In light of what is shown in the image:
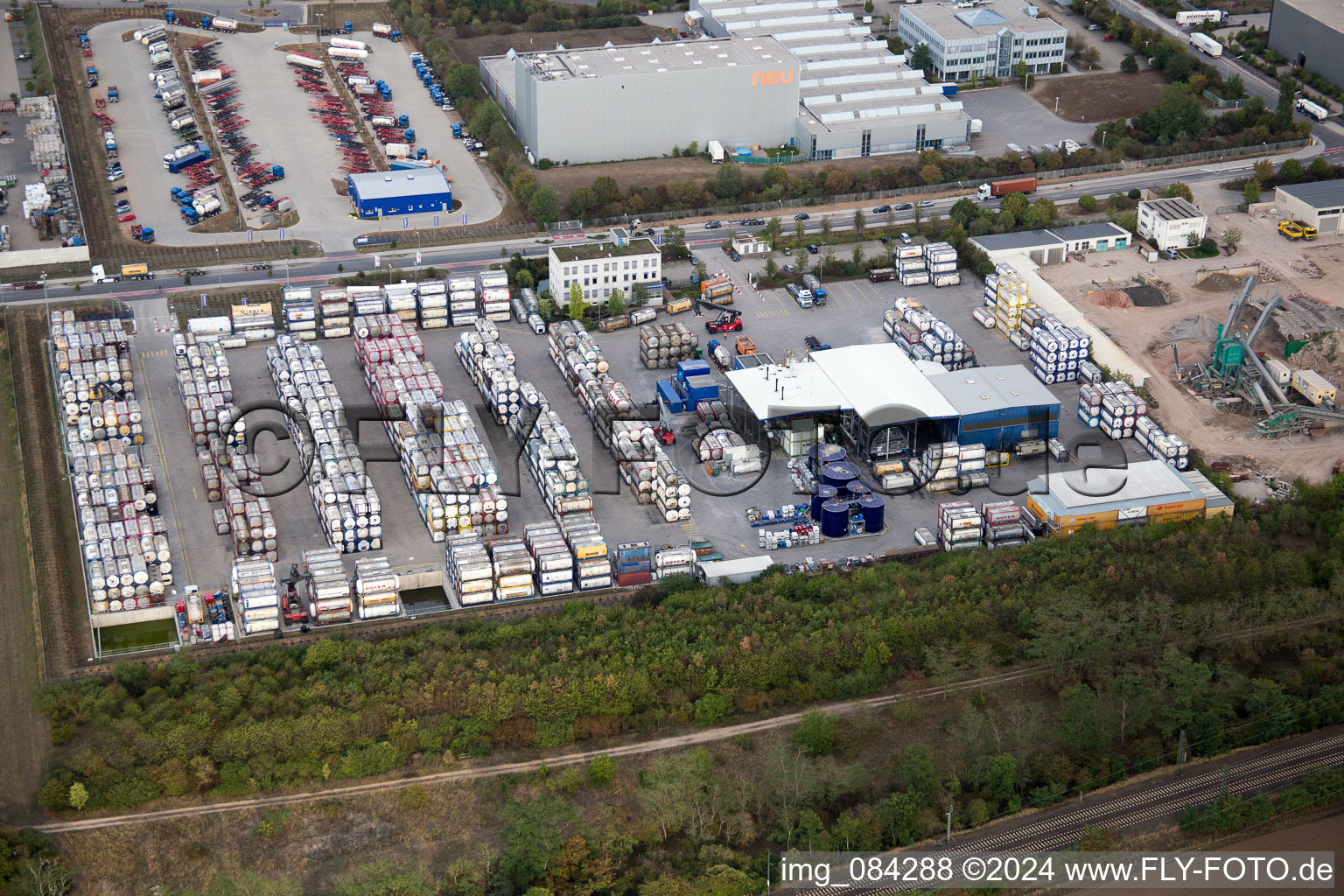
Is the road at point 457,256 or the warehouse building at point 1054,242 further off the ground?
the warehouse building at point 1054,242

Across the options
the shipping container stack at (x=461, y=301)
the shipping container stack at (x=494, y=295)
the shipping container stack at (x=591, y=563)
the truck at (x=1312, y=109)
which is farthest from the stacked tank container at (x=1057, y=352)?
the truck at (x=1312, y=109)

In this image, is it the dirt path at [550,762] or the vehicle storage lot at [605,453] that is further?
the vehicle storage lot at [605,453]

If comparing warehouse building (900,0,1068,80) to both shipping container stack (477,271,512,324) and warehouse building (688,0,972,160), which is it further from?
shipping container stack (477,271,512,324)

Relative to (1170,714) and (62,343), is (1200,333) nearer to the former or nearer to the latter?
(1170,714)

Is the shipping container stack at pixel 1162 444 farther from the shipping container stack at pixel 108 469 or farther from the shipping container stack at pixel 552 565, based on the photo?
the shipping container stack at pixel 108 469

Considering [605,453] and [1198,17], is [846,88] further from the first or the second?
[605,453]

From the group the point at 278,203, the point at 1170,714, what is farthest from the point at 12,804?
the point at 278,203
